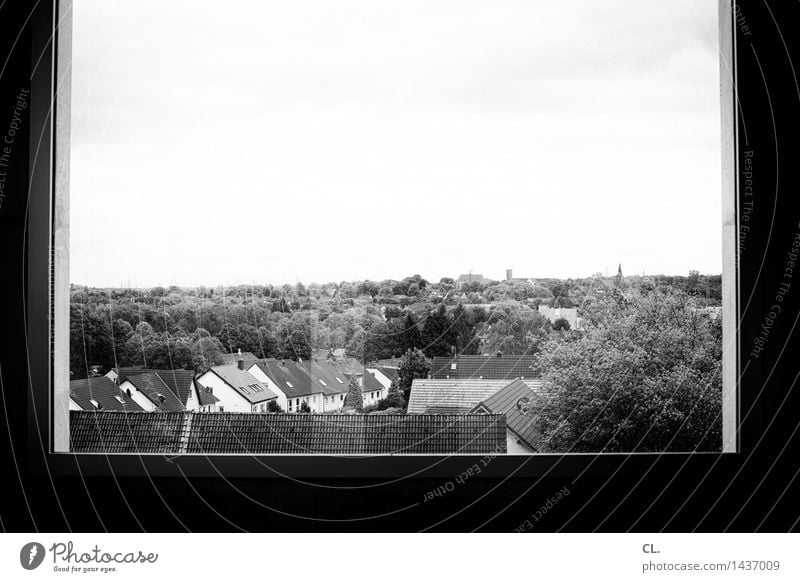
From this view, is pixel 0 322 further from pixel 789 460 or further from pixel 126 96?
pixel 789 460

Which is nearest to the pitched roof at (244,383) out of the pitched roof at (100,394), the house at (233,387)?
the house at (233,387)

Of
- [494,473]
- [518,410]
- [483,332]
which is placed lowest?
[494,473]

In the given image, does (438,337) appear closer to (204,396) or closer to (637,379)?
(637,379)

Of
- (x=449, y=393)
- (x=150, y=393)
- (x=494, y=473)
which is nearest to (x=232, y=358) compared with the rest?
(x=150, y=393)

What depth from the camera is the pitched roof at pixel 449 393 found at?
6.59 feet

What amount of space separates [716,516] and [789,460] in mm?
244

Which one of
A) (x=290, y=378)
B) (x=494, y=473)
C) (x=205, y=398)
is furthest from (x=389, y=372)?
(x=205, y=398)

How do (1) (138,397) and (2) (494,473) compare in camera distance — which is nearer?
(2) (494,473)

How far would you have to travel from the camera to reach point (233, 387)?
6.58 feet

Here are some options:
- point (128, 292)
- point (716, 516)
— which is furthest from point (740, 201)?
point (128, 292)

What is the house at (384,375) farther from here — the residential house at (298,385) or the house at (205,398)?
the house at (205,398)

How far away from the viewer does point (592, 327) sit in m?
2.04

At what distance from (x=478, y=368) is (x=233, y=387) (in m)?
0.69

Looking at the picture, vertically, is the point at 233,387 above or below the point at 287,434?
above
